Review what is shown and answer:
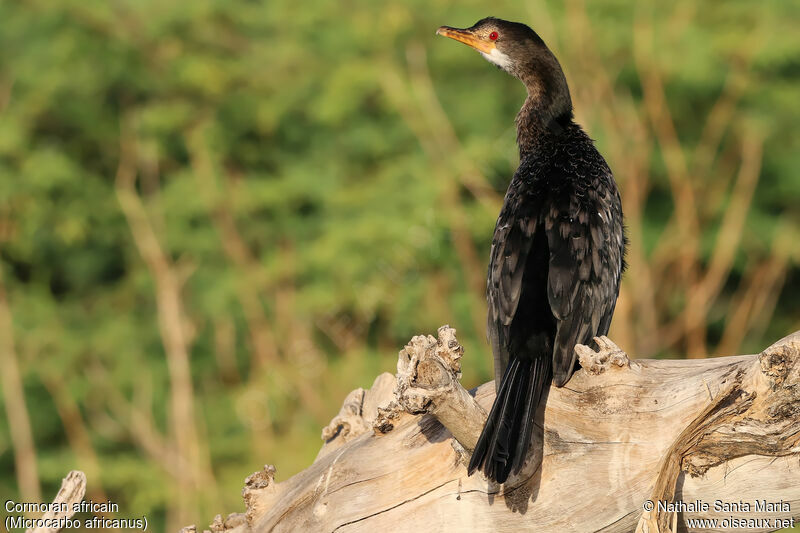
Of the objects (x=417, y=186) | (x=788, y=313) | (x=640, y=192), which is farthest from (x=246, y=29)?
(x=788, y=313)

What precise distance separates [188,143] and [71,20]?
1.76 metres

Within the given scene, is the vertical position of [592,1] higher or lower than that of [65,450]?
higher

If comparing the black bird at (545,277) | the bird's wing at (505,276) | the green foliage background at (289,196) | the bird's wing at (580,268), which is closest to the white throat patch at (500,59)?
the black bird at (545,277)

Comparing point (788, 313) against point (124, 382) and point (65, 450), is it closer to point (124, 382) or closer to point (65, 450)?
point (124, 382)

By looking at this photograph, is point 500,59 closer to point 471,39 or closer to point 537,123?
point 471,39

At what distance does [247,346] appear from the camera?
11.6 metres

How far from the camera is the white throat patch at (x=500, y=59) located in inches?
177

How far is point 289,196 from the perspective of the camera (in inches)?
429

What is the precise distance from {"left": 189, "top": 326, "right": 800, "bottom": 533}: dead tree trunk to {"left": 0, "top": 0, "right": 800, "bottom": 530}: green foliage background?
5.66 m

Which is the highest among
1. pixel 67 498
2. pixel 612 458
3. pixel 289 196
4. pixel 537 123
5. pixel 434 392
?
pixel 289 196

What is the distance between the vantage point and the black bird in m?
2.96

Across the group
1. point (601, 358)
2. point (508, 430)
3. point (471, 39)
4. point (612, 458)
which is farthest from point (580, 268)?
point (471, 39)

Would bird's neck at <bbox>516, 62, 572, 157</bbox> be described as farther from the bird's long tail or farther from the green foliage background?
the green foliage background

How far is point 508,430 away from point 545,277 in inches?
31.8
